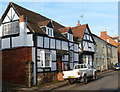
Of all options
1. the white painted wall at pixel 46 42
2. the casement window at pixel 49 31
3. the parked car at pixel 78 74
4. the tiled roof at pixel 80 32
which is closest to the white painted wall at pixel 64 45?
the casement window at pixel 49 31

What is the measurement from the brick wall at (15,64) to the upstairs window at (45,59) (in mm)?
1452

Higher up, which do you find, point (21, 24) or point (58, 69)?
point (21, 24)

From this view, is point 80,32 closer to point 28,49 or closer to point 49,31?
point 49,31

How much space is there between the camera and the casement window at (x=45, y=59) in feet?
56.1

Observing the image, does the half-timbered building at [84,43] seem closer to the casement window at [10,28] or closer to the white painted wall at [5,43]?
the casement window at [10,28]

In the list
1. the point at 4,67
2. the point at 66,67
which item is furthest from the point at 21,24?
the point at 66,67

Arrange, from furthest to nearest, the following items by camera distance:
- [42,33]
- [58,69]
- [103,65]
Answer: [103,65]
[58,69]
[42,33]

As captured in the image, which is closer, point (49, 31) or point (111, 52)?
point (49, 31)

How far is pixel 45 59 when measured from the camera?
17.5 meters

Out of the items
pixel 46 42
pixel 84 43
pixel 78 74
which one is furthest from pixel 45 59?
pixel 84 43

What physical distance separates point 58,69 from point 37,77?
159 inches

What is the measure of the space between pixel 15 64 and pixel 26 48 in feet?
6.99

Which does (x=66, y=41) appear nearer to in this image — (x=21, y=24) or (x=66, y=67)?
(x=66, y=67)

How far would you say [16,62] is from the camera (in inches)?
669
